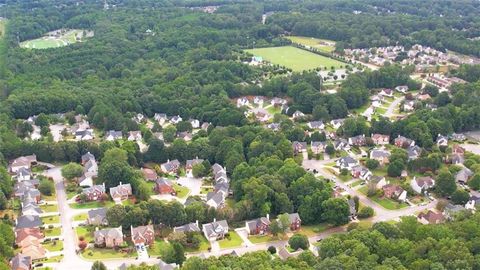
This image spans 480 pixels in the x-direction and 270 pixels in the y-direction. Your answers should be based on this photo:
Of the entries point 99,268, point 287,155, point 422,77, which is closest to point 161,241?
point 99,268

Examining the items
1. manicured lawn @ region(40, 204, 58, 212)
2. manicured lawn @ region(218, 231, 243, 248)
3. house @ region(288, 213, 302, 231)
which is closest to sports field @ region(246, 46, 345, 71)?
house @ region(288, 213, 302, 231)

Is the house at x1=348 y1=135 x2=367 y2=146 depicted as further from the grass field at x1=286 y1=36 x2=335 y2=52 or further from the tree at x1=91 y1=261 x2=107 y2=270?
the grass field at x1=286 y1=36 x2=335 y2=52

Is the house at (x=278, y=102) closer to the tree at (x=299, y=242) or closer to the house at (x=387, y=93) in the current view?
the house at (x=387, y=93)

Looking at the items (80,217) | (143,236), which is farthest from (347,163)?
(80,217)

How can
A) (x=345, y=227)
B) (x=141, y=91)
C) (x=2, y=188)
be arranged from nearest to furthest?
1. (x=345, y=227)
2. (x=2, y=188)
3. (x=141, y=91)

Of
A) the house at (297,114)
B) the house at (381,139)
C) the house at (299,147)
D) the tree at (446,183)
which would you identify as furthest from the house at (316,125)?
the tree at (446,183)

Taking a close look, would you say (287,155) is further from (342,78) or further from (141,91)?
(342,78)
